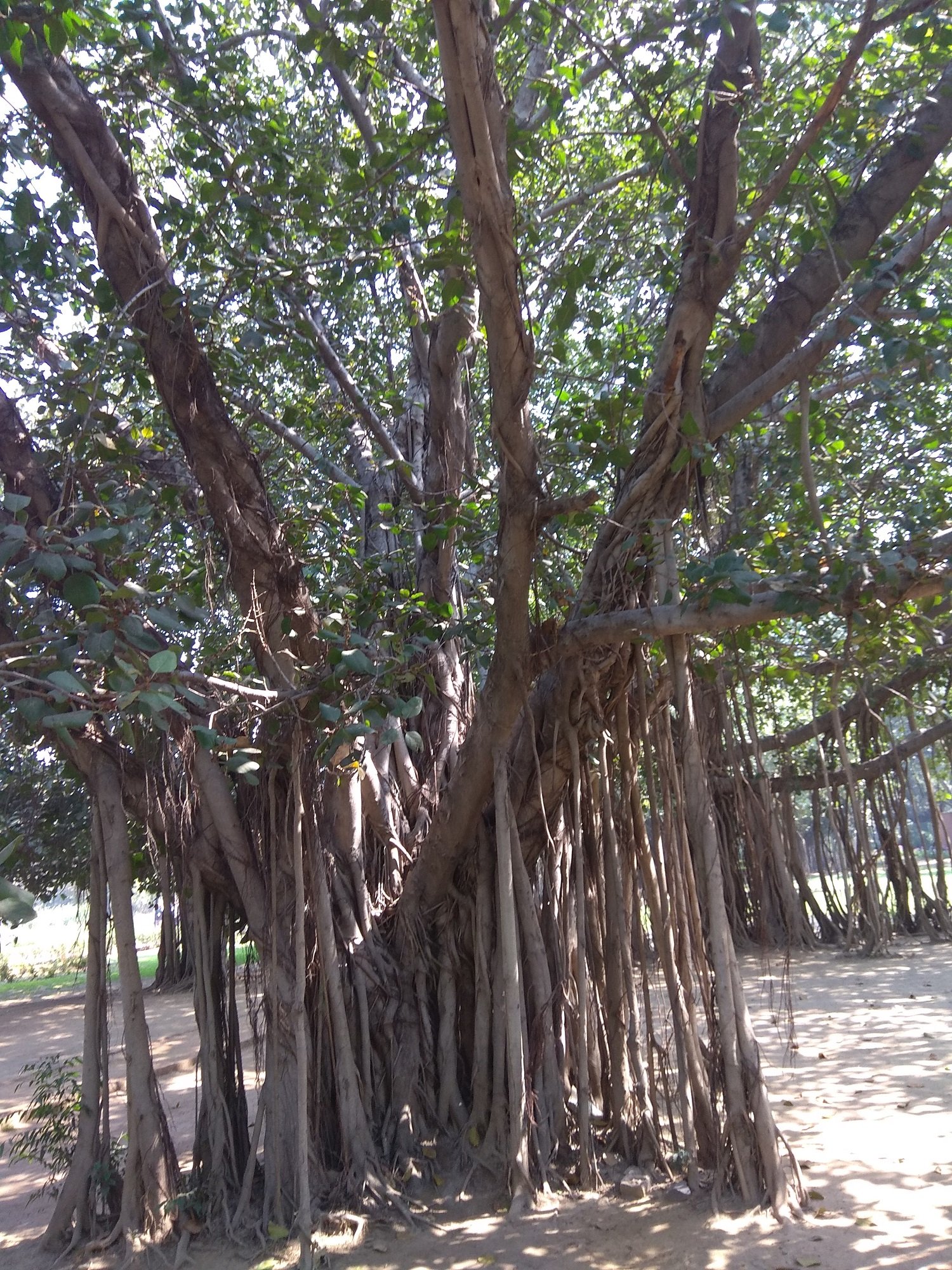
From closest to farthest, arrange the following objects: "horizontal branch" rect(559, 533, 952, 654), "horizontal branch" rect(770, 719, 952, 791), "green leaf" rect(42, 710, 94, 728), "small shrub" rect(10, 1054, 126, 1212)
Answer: "green leaf" rect(42, 710, 94, 728) < "horizontal branch" rect(559, 533, 952, 654) < "small shrub" rect(10, 1054, 126, 1212) < "horizontal branch" rect(770, 719, 952, 791)

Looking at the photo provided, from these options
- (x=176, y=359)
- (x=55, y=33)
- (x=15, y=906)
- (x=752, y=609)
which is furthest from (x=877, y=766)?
(x=15, y=906)

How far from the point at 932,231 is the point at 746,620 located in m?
1.49

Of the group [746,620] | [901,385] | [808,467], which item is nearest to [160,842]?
[746,620]

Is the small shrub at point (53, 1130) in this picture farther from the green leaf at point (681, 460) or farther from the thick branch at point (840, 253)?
the thick branch at point (840, 253)

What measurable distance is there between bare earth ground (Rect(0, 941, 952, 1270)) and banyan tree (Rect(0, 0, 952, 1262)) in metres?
0.15

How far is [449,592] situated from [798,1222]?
272 centimetres

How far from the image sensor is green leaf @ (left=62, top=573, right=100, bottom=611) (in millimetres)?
2479

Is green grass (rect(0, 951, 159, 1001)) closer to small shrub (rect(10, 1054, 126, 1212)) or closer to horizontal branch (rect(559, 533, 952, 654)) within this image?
small shrub (rect(10, 1054, 126, 1212))

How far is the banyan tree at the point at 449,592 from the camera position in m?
3.10

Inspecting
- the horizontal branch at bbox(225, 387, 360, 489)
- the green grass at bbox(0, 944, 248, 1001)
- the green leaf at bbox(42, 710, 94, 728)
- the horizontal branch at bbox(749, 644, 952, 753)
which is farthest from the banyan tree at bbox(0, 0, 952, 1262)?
the green grass at bbox(0, 944, 248, 1001)

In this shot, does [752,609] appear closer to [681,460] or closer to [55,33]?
[681,460]

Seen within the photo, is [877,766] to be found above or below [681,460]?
below

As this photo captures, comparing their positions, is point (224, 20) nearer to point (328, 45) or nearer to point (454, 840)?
point (328, 45)

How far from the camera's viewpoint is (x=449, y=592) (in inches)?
175
